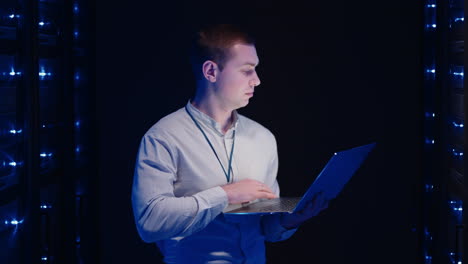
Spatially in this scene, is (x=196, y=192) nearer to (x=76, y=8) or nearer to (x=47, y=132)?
(x=47, y=132)

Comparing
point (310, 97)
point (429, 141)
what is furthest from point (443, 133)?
point (310, 97)

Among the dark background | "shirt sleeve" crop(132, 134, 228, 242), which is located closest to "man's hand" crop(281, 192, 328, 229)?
"shirt sleeve" crop(132, 134, 228, 242)

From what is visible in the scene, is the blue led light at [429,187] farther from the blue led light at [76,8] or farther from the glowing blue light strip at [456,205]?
the blue led light at [76,8]

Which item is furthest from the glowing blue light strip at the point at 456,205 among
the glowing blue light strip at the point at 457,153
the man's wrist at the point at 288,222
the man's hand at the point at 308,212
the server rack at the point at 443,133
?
the man's wrist at the point at 288,222

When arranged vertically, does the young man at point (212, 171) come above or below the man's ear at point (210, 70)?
below

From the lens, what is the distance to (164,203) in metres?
3.08

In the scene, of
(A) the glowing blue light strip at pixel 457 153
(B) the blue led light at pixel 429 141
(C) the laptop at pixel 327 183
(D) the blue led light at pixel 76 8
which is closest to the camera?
(C) the laptop at pixel 327 183

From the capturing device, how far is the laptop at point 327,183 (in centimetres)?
287

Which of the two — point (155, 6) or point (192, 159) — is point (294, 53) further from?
point (192, 159)

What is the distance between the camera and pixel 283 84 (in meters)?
4.11

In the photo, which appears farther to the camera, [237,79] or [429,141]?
[429,141]

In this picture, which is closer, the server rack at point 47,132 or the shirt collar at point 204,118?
the server rack at point 47,132

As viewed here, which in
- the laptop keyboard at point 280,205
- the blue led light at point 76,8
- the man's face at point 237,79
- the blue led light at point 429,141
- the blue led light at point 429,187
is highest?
the blue led light at point 76,8

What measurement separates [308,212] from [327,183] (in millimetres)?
204
